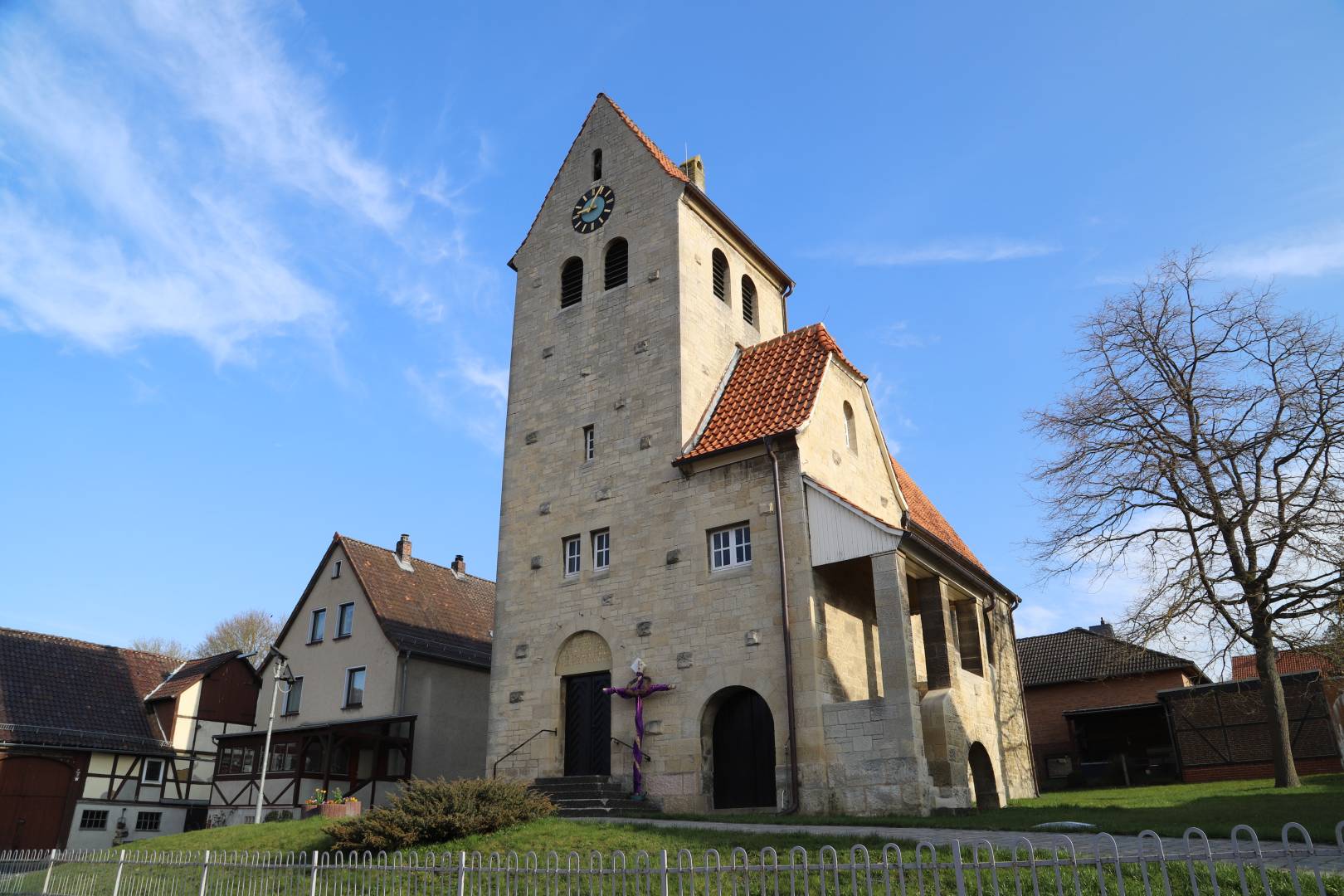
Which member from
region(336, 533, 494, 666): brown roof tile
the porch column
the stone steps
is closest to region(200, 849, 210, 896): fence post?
the stone steps

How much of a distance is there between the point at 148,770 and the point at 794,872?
32962 millimetres

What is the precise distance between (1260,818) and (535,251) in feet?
72.2

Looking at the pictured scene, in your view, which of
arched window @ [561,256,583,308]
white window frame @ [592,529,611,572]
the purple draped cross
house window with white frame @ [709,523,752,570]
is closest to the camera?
the purple draped cross

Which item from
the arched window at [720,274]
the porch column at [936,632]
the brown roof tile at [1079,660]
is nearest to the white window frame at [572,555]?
the arched window at [720,274]

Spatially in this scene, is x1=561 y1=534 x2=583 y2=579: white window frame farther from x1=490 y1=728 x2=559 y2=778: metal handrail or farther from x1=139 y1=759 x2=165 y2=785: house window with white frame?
x1=139 y1=759 x2=165 y2=785: house window with white frame

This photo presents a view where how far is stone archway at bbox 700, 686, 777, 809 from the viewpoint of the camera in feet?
63.0

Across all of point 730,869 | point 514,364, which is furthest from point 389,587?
point 730,869

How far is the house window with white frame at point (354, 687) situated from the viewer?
31.1 metres

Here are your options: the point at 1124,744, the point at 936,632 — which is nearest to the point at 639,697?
the point at 936,632

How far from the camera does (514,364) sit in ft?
87.7

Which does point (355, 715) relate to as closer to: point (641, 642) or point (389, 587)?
point (389, 587)

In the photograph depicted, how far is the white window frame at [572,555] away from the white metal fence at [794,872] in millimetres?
9307

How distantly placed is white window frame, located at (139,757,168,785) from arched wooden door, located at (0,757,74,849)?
2493 mm

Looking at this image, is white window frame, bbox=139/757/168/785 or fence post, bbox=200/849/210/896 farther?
white window frame, bbox=139/757/168/785
